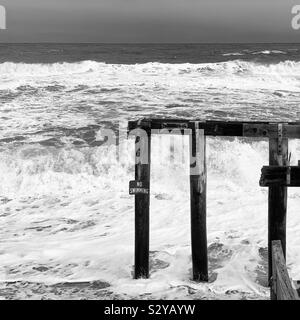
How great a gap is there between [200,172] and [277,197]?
872 mm

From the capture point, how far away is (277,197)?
5.06m

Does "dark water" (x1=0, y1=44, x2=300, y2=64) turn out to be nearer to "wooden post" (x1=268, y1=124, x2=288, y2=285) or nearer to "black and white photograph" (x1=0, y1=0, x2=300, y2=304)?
"black and white photograph" (x1=0, y1=0, x2=300, y2=304)

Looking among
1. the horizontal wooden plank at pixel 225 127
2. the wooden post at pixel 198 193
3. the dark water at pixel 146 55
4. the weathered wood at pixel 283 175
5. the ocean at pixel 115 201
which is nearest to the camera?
the weathered wood at pixel 283 175

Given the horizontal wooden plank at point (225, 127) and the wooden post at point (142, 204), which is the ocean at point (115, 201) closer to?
the wooden post at point (142, 204)

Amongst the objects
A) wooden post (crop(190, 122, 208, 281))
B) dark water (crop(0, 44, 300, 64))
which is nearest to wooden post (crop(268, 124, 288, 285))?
wooden post (crop(190, 122, 208, 281))

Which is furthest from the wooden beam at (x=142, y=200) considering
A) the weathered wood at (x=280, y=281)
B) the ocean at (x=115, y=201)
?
the weathered wood at (x=280, y=281)

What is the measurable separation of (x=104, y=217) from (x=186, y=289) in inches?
108

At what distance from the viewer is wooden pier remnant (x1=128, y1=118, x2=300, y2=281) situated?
4.94 metres

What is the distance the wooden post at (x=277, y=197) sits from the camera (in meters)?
4.95

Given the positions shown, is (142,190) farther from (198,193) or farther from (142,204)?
(198,193)
